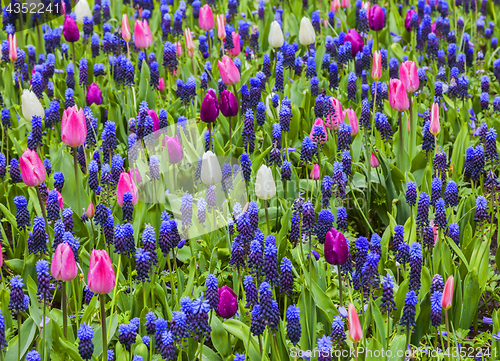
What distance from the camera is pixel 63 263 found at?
219 cm

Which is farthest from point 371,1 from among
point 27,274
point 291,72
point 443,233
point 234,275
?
point 27,274

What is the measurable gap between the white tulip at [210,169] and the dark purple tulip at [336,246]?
0.86 meters

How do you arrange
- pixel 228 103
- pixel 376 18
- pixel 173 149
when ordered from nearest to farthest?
pixel 173 149 → pixel 228 103 → pixel 376 18

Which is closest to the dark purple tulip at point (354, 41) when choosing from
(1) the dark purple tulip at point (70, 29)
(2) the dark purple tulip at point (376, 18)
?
(2) the dark purple tulip at point (376, 18)

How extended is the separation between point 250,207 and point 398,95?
4.59 ft

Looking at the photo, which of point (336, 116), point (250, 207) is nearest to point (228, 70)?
point (336, 116)

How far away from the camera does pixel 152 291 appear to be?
8.72 feet

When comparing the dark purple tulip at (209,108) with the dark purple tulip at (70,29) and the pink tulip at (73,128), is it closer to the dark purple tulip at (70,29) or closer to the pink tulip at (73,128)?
the pink tulip at (73,128)

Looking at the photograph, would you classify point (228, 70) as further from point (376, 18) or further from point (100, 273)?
point (100, 273)

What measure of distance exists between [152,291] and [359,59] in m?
3.04

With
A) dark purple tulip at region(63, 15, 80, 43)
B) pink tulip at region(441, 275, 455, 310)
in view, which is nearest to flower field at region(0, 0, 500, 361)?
pink tulip at region(441, 275, 455, 310)

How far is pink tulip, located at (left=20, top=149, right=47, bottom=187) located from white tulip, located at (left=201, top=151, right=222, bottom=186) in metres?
0.81

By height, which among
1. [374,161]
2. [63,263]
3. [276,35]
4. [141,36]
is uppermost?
[141,36]

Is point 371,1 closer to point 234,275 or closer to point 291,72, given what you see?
point 291,72
